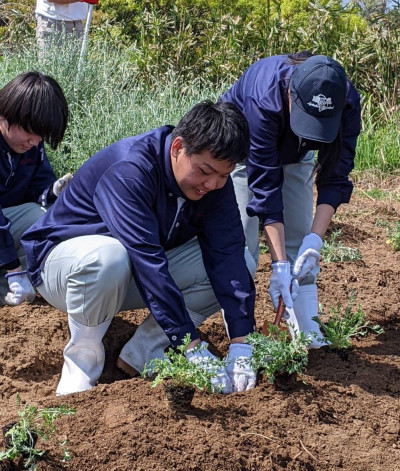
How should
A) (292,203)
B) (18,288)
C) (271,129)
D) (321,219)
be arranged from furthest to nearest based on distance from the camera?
(292,203), (18,288), (321,219), (271,129)

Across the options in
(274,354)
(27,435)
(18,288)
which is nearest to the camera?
(27,435)

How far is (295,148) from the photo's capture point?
3770 millimetres

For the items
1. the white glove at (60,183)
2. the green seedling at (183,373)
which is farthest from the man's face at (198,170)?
the white glove at (60,183)

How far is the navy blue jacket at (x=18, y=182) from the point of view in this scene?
3918mm

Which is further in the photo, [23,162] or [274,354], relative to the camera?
[23,162]

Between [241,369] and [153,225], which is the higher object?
[153,225]

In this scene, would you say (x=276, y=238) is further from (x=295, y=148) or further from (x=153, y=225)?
(x=153, y=225)

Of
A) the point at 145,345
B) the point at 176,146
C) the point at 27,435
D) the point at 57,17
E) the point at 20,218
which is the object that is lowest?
the point at 145,345

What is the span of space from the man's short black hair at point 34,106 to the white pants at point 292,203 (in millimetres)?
965

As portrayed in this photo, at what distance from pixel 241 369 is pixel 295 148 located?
1.17 meters

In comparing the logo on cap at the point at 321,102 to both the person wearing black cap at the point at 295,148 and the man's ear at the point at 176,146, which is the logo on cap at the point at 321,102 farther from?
the man's ear at the point at 176,146

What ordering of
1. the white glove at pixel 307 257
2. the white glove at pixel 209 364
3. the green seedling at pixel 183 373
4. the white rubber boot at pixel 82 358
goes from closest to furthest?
the green seedling at pixel 183 373 → the white glove at pixel 209 364 → the white rubber boot at pixel 82 358 → the white glove at pixel 307 257

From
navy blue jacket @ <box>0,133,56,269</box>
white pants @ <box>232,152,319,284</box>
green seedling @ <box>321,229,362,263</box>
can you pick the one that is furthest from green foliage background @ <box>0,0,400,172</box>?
white pants @ <box>232,152,319,284</box>

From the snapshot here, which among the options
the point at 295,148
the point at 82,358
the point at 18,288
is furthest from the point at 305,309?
the point at 18,288
